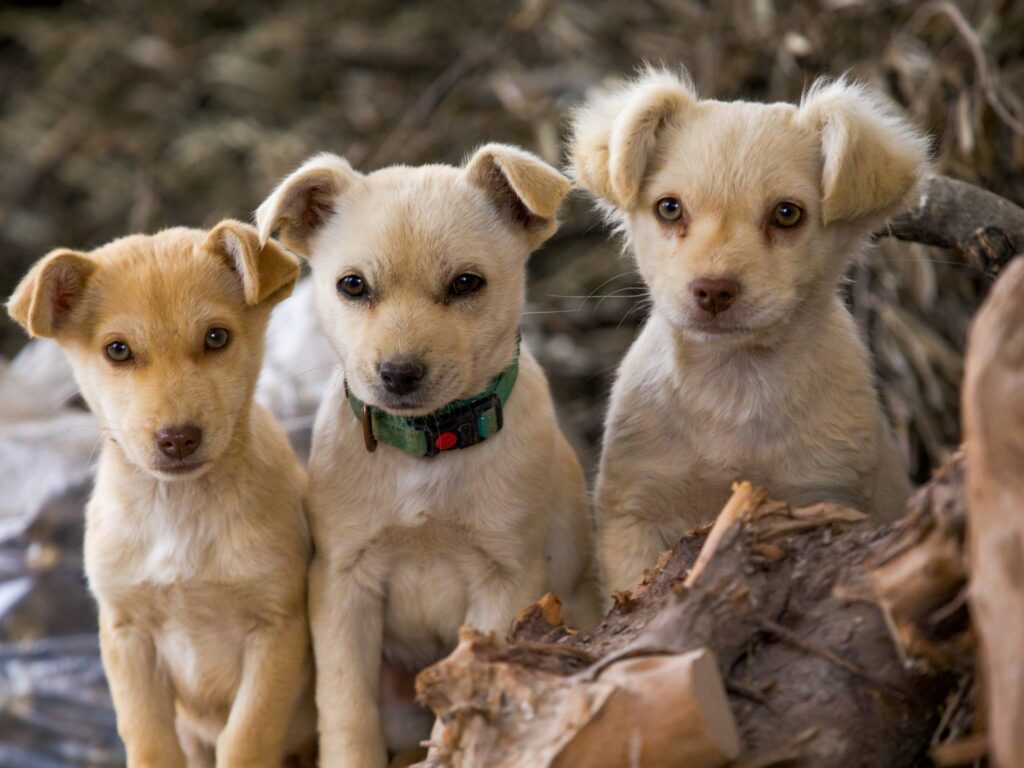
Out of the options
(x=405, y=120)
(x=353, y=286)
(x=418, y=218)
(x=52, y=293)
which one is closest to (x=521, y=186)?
(x=418, y=218)

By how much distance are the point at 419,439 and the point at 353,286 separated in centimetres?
45

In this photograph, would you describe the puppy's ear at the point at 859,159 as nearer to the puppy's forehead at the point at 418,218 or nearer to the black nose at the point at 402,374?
the puppy's forehead at the point at 418,218

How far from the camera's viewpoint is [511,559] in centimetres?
358

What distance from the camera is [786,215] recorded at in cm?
332

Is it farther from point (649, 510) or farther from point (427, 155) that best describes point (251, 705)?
point (427, 155)

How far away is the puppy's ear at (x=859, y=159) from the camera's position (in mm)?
3258

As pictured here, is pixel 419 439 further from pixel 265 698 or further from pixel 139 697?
pixel 139 697

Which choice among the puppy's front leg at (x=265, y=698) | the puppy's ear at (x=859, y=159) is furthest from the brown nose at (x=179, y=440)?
the puppy's ear at (x=859, y=159)

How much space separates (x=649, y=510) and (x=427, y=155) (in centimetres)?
396

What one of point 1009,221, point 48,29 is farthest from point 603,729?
point 48,29

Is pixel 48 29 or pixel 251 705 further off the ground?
pixel 48 29

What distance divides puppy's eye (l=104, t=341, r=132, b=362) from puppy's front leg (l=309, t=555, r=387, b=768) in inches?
30.5

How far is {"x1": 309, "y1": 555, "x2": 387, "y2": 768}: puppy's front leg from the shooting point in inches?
139

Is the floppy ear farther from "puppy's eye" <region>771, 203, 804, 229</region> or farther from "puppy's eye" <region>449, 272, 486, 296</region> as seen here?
Answer: "puppy's eye" <region>771, 203, 804, 229</region>
